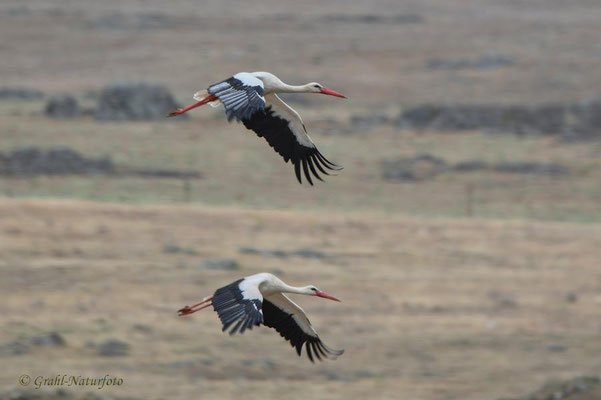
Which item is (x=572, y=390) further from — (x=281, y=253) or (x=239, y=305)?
(x=281, y=253)

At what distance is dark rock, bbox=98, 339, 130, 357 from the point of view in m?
21.2

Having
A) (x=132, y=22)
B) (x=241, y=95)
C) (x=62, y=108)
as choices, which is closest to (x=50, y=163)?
(x=62, y=108)

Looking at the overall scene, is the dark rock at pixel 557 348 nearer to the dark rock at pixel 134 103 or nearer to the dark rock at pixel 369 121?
the dark rock at pixel 369 121

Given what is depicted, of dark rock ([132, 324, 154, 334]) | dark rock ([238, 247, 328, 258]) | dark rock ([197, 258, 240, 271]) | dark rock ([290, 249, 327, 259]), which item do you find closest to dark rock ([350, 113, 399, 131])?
dark rock ([290, 249, 327, 259])

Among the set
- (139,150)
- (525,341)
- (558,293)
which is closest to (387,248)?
(558,293)

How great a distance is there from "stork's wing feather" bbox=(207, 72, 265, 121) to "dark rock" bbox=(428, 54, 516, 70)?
5669 cm

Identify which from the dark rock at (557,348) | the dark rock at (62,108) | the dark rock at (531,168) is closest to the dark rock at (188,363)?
the dark rock at (557,348)

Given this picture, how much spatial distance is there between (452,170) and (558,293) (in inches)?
654

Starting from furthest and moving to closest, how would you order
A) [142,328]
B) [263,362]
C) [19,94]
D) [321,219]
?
1. [19,94]
2. [321,219]
3. [142,328]
4. [263,362]

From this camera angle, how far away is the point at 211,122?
5147 cm

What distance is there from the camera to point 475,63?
69375 mm

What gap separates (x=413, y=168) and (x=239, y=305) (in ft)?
104

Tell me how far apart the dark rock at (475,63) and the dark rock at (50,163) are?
3142cm

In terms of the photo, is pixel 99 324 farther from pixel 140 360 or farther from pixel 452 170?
pixel 452 170
